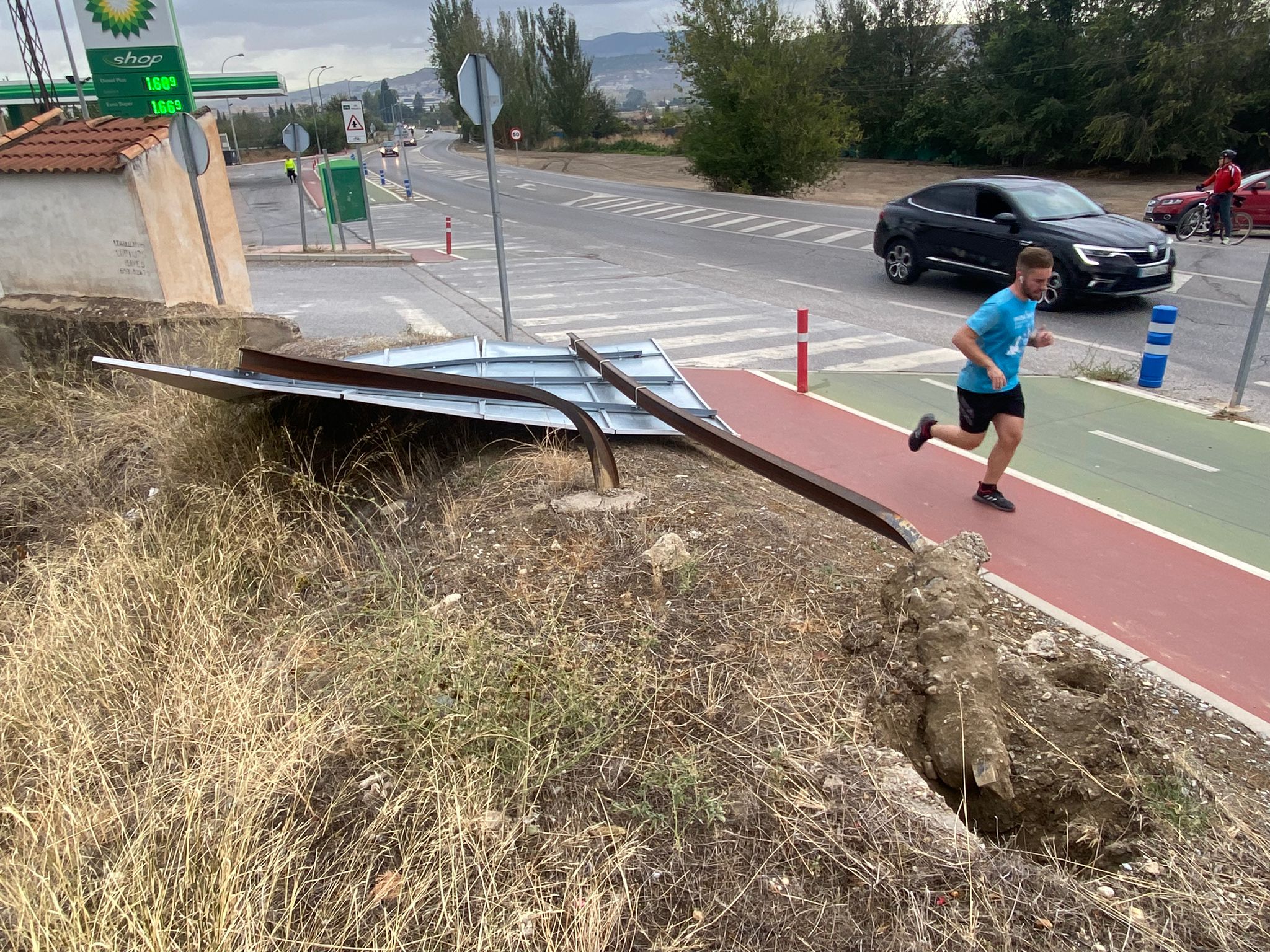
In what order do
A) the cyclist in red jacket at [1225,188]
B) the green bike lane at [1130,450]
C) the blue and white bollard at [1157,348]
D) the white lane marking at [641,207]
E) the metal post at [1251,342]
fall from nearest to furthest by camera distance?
1. the green bike lane at [1130,450]
2. the metal post at [1251,342]
3. the blue and white bollard at [1157,348]
4. the cyclist in red jacket at [1225,188]
5. the white lane marking at [641,207]

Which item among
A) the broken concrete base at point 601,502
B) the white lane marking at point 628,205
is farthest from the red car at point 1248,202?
the broken concrete base at point 601,502

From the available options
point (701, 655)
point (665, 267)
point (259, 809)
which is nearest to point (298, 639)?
point (259, 809)

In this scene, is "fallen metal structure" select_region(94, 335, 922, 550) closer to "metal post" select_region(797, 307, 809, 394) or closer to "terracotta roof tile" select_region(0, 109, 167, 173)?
"metal post" select_region(797, 307, 809, 394)

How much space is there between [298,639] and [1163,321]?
8.21 meters

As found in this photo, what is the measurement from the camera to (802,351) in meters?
8.52

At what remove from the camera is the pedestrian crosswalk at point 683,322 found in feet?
33.2

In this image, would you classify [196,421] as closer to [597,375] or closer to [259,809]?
[597,375]

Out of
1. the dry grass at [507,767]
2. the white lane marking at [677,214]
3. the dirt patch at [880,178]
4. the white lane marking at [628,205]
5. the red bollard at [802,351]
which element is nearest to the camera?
the dry grass at [507,767]

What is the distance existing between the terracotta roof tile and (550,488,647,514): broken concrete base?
7.40m

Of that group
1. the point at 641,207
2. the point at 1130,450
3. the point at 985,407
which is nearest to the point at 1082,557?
the point at 985,407

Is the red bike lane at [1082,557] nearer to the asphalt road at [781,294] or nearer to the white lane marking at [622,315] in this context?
the asphalt road at [781,294]

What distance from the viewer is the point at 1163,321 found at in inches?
327

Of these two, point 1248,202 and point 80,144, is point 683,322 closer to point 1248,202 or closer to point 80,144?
point 80,144

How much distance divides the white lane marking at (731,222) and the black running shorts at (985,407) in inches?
753
